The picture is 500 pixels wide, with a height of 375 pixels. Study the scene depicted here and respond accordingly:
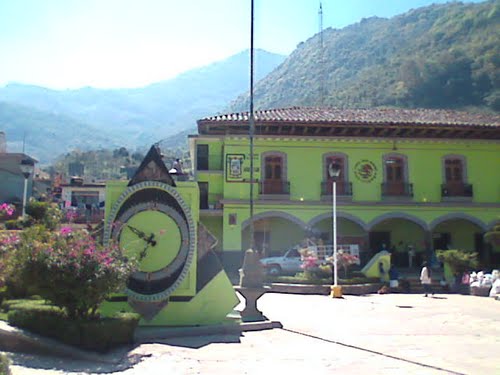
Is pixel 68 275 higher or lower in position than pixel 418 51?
lower

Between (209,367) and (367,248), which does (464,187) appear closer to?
(367,248)

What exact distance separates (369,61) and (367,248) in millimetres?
87505

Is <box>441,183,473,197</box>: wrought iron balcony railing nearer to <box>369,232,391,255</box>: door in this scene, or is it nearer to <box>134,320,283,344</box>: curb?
<box>369,232,391,255</box>: door

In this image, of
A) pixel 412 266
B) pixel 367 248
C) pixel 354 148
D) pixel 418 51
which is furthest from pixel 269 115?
pixel 418 51

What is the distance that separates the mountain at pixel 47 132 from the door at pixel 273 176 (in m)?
118

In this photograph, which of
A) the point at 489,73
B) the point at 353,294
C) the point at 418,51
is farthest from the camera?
the point at 418,51

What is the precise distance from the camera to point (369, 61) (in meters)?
107

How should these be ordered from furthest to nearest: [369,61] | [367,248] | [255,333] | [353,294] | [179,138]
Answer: [179,138] → [369,61] → [367,248] → [353,294] → [255,333]

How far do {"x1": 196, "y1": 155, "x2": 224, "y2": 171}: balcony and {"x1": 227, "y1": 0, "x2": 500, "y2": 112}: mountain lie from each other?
32.5 meters

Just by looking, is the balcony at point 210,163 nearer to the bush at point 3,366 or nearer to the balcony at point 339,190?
the balcony at point 339,190

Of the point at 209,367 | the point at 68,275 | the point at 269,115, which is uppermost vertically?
the point at 269,115

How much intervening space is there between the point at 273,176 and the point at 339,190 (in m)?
3.53

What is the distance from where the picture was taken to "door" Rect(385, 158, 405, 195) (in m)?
27.5

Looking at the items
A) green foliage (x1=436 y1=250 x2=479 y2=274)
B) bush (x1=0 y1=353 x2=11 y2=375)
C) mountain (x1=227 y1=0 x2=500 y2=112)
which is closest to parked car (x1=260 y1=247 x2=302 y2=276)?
green foliage (x1=436 y1=250 x2=479 y2=274)
